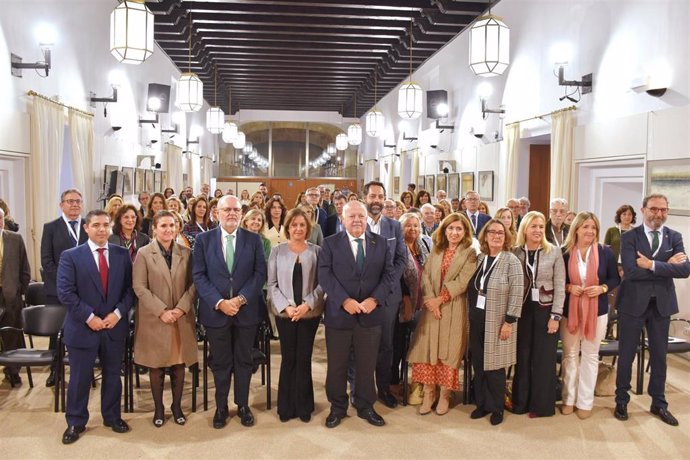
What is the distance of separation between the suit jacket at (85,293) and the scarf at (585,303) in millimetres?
3394

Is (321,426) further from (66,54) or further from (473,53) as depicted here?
(66,54)

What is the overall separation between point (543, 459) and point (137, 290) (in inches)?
121

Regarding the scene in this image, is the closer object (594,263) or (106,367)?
(106,367)

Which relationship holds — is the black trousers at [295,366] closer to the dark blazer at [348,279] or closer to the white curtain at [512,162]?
the dark blazer at [348,279]

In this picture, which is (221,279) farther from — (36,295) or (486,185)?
(486,185)

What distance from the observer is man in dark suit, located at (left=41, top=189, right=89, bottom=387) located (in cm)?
530

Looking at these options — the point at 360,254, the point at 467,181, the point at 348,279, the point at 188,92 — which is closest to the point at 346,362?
the point at 348,279

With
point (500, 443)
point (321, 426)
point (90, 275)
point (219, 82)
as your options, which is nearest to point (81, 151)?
point (90, 275)

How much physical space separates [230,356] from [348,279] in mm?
1077

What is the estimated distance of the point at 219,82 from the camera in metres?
18.9

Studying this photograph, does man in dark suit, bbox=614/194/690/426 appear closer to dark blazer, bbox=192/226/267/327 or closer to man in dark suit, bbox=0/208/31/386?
dark blazer, bbox=192/226/267/327

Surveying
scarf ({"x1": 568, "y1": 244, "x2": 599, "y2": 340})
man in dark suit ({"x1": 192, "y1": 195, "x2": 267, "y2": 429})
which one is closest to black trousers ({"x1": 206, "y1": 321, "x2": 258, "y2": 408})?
man in dark suit ({"x1": 192, "y1": 195, "x2": 267, "y2": 429})

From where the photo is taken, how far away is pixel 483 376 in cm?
470

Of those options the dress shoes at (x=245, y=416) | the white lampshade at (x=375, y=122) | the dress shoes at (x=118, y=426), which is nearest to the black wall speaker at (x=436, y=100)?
the white lampshade at (x=375, y=122)
